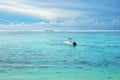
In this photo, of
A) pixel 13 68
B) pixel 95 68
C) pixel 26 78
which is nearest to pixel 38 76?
pixel 26 78

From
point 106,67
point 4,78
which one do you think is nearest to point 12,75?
point 4,78

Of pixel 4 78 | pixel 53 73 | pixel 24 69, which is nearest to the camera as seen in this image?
pixel 4 78

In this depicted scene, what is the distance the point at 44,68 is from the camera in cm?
2734

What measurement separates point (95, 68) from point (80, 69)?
163 centimetres

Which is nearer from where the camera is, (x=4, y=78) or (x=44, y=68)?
(x=4, y=78)

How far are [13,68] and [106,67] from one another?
29.0 feet

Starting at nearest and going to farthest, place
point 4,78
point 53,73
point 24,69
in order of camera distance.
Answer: point 4,78 < point 53,73 < point 24,69

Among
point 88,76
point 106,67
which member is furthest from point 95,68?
point 88,76

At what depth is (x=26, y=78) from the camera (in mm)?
22344

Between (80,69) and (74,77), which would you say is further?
(80,69)

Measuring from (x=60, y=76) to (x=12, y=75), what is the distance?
3.85 metres

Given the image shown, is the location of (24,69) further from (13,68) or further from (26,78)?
(26,78)

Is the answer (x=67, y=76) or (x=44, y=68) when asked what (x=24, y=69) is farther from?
(x=67, y=76)

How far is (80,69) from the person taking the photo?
88.1 feet
